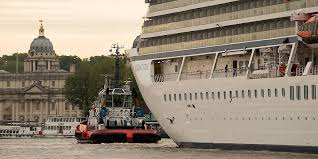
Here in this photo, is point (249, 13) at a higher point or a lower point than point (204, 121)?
higher

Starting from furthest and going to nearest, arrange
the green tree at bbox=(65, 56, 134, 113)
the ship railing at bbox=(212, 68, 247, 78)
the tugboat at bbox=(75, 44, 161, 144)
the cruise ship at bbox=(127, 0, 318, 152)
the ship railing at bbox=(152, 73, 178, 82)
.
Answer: the green tree at bbox=(65, 56, 134, 113)
the tugboat at bbox=(75, 44, 161, 144)
the ship railing at bbox=(152, 73, 178, 82)
the ship railing at bbox=(212, 68, 247, 78)
the cruise ship at bbox=(127, 0, 318, 152)

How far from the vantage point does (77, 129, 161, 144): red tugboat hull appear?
10419 centimetres

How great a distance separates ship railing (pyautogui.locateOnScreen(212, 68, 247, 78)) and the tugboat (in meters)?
25.9

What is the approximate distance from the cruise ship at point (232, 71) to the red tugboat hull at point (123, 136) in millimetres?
15130

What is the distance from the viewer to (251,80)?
74062 millimetres

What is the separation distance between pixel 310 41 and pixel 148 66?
19774 millimetres

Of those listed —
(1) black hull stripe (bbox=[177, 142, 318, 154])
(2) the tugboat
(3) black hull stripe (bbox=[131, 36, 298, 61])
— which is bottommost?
(1) black hull stripe (bbox=[177, 142, 318, 154])

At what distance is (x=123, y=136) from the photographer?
4102 inches

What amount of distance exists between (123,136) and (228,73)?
91.2 ft

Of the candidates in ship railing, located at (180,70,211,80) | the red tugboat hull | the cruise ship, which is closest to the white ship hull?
the cruise ship

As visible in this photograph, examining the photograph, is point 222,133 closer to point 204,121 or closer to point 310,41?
point 204,121

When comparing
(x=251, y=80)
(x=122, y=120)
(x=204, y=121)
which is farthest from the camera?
(x=122, y=120)

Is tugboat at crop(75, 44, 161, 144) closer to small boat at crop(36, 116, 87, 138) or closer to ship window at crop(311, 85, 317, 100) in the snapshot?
small boat at crop(36, 116, 87, 138)

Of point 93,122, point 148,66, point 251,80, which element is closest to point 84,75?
point 93,122
